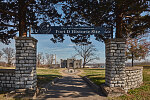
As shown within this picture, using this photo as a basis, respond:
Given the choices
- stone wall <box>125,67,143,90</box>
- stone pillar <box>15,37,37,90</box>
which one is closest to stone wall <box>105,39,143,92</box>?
stone wall <box>125,67,143,90</box>

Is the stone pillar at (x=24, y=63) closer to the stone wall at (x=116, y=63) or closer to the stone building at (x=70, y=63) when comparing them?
the stone wall at (x=116, y=63)

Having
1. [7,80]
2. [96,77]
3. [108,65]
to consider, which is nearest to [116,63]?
[108,65]

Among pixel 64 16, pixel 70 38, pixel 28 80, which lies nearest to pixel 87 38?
pixel 70 38

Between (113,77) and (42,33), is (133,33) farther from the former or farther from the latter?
(42,33)

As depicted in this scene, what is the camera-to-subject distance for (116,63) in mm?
6750

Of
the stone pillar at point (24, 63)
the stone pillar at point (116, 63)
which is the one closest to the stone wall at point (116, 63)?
the stone pillar at point (116, 63)

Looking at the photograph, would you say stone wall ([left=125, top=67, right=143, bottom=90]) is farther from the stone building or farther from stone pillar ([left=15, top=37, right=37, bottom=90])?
the stone building

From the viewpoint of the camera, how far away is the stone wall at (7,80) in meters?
6.89

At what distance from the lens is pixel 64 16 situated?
8.66 m

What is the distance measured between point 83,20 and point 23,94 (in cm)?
614

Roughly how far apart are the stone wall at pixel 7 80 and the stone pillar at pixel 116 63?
5745 millimetres

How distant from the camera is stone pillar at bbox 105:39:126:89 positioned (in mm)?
6695

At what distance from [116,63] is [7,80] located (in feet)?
21.5

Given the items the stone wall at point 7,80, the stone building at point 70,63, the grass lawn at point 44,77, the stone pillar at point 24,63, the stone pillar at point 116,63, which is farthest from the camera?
the stone building at point 70,63
